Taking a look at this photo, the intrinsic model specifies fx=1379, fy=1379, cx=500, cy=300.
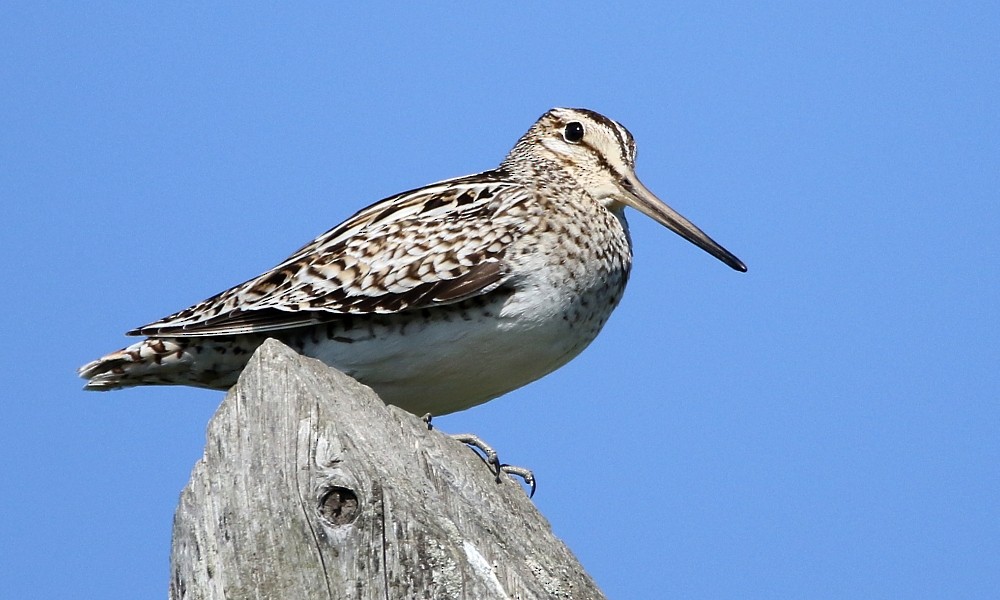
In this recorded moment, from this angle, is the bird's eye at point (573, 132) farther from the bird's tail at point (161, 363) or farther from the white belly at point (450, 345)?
the bird's tail at point (161, 363)

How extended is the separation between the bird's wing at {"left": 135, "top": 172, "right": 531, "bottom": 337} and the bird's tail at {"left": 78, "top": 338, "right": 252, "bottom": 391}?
0.17 m

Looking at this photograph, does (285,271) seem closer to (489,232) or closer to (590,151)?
(489,232)

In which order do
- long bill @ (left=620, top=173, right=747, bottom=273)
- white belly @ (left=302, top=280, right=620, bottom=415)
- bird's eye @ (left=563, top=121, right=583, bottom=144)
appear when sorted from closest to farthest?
white belly @ (left=302, top=280, right=620, bottom=415)
long bill @ (left=620, top=173, right=747, bottom=273)
bird's eye @ (left=563, top=121, right=583, bottom=144)

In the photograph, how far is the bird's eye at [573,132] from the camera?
9.81 m

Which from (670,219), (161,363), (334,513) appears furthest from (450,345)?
(334,513)

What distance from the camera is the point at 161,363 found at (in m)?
8.14

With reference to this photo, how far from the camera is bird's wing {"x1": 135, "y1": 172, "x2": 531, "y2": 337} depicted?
26.0 ft

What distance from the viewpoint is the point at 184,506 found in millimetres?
4637

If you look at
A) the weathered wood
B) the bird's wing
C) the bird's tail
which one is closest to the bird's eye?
the bird's wing

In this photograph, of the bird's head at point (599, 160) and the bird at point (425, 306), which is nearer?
the bird at point (425, 306)

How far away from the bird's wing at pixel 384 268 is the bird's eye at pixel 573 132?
1011 millimetres

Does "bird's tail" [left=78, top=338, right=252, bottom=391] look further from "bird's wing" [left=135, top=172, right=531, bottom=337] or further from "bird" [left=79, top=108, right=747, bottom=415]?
"bird's wing" [left=135, top=172, right=531, bottom=337]

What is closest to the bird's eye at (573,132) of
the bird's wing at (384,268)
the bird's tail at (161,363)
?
the bird's wing at (384,268)

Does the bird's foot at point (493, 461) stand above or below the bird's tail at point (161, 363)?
below
